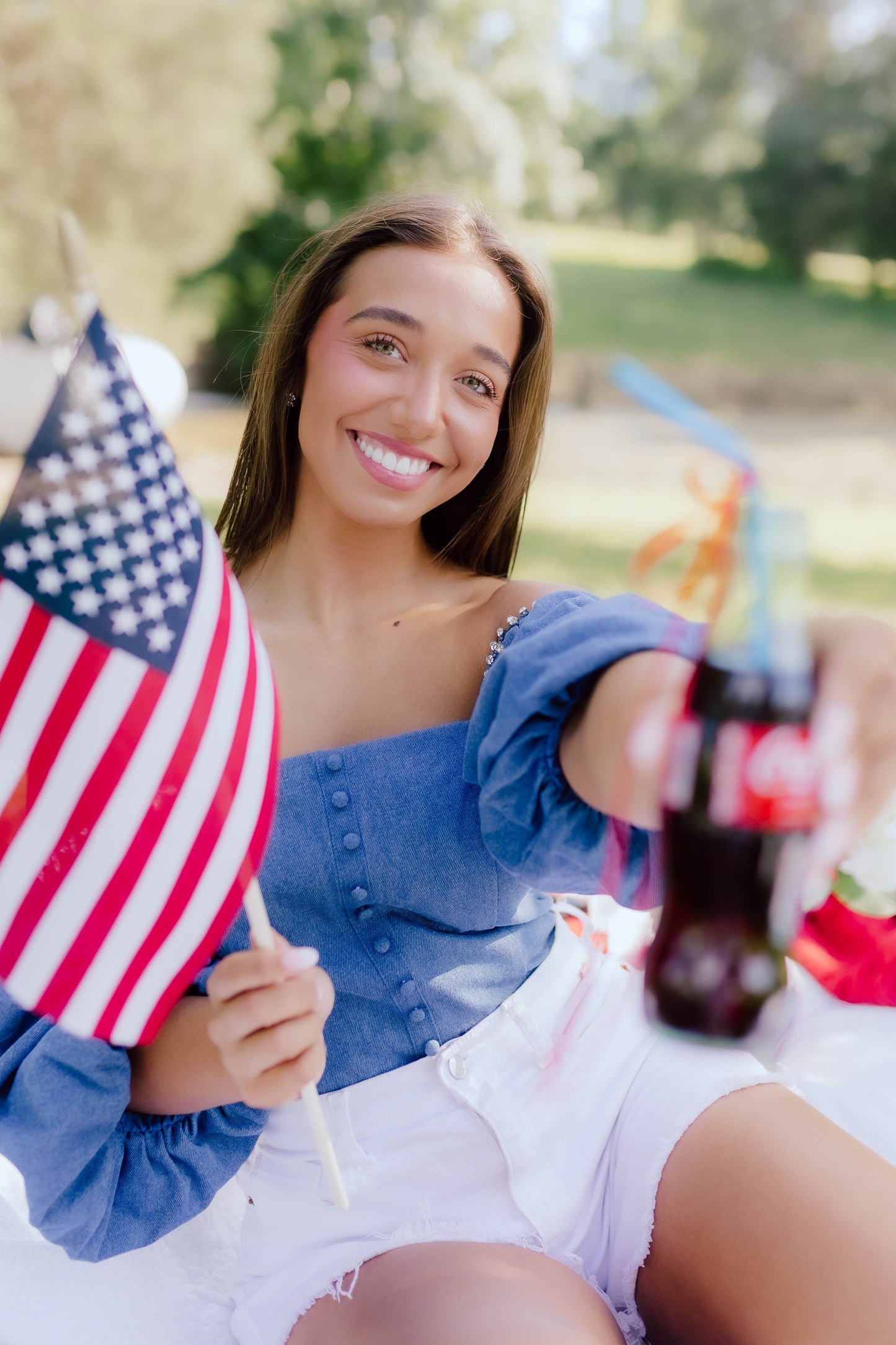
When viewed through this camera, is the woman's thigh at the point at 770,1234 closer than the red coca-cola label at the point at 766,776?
No

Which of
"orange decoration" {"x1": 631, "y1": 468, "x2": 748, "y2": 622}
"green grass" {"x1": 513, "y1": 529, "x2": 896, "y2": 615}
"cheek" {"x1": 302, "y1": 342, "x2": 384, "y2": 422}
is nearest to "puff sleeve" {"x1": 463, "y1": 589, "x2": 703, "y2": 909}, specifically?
"orange decoration" {"x1": 631, "y1": 468, "x2": 748, "y2": 622}

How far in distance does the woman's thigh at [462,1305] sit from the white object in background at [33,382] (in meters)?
5.44

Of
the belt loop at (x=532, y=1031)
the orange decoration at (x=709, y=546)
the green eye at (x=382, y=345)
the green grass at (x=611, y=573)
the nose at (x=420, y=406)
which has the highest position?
the orange decoration at (x=709, y=546)

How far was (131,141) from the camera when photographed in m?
9.70

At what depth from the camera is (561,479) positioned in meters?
10.4

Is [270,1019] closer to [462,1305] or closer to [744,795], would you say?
[462,1305]

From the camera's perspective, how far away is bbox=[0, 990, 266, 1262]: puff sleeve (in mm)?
1352

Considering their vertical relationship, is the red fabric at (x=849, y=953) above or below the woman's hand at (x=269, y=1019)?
below

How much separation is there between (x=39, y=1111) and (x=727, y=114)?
2243 centimetres

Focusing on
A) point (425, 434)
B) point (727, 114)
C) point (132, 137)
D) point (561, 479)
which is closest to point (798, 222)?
point (727, 114)

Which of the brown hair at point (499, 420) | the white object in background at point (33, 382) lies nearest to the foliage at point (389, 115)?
the white object in background at point (33, 382)

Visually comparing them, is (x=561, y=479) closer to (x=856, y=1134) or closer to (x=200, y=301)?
(x=200, y=301)

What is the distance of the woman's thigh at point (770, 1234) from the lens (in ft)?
4.02

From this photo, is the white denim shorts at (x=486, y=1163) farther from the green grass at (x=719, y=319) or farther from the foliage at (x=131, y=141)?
the green grass at (x=719, y=319)
